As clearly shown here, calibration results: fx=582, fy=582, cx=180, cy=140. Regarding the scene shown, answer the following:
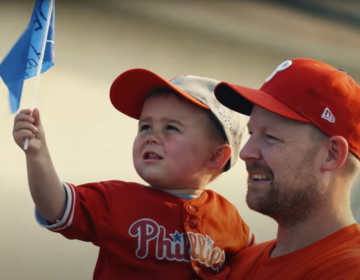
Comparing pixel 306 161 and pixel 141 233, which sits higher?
pixel 306 161

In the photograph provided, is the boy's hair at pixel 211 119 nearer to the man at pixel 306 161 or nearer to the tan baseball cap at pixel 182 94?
the tan baseball cap at pixel 182 94

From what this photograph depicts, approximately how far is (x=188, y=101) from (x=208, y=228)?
0.31 metres

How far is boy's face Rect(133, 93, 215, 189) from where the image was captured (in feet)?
4.53

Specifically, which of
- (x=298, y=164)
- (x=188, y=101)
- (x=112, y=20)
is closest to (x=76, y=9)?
(x=112, y=20)

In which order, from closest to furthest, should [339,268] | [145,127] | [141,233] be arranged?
1. [339,268]
2. [141,233]
3. [145,127]

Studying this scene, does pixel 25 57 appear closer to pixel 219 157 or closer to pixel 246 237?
pixel 219 157

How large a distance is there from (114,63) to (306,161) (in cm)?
109

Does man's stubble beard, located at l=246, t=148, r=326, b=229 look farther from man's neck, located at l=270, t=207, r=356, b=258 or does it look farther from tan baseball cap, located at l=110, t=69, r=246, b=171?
tan baseball cap, located at l=110, t=69, r=246, b=171

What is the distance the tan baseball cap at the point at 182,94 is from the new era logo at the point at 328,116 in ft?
1.14

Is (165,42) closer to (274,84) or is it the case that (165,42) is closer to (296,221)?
(274,84)

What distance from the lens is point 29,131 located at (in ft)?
3.81

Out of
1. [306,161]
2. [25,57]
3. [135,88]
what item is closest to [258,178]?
[306,161]

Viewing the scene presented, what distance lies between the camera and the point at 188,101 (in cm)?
143

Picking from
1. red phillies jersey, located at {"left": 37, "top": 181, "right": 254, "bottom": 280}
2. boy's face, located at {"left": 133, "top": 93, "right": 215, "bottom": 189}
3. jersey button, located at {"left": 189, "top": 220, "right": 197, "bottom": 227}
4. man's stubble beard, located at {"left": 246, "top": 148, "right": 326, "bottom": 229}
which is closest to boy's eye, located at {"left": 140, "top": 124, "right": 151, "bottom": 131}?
boy's face, located at {"left": 133, "top": 93, "right": 215, "bottom": 189}
